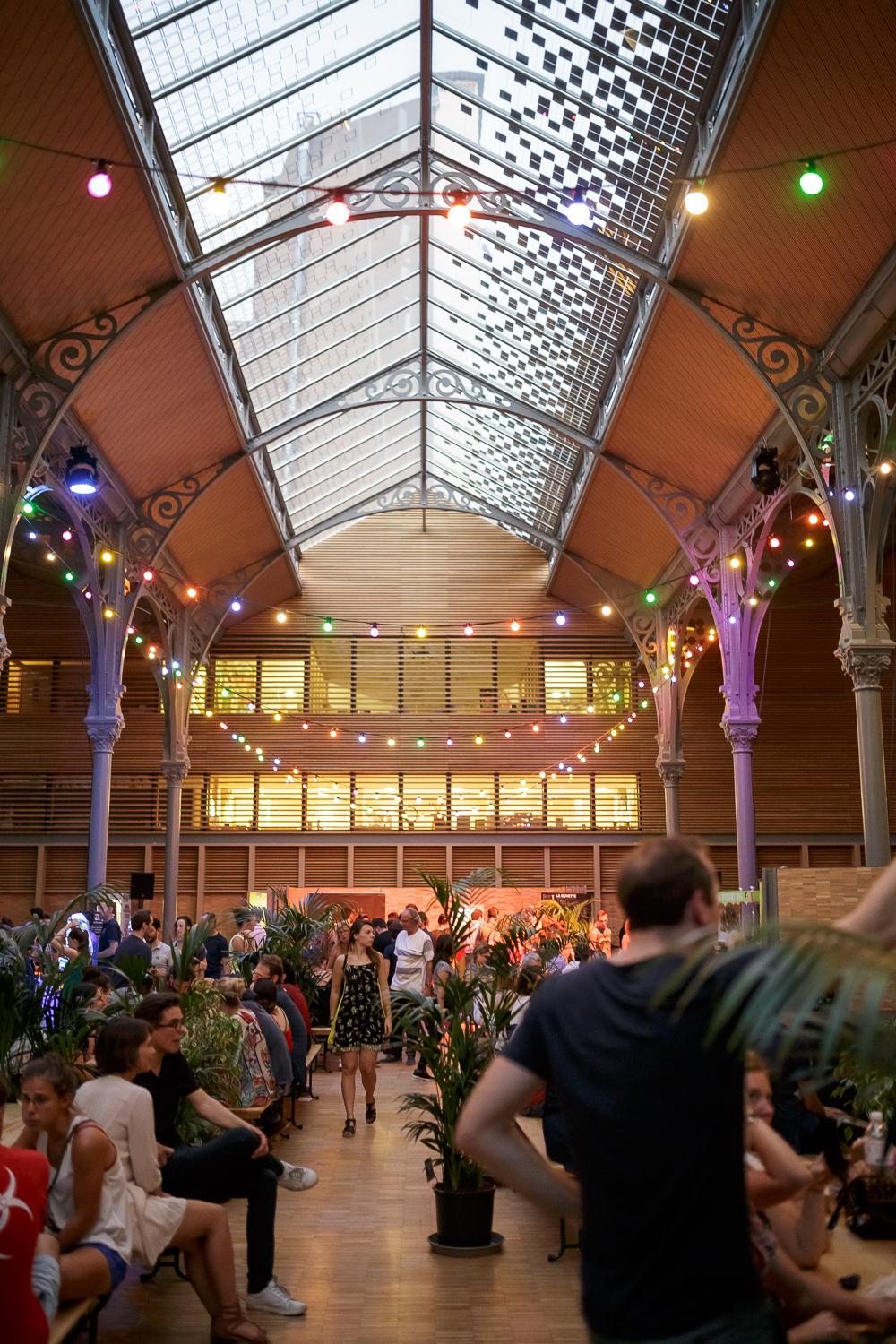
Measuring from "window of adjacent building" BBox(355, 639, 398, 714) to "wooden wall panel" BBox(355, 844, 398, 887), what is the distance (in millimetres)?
2415

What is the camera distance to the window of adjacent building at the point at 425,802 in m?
20.0

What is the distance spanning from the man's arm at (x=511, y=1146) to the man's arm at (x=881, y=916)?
537 millimetres

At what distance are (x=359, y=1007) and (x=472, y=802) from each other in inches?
466

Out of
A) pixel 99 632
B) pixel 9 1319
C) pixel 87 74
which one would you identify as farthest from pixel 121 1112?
pixel 99 632

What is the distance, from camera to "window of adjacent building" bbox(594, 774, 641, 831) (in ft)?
65.2

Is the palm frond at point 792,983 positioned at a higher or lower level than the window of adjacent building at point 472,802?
lower

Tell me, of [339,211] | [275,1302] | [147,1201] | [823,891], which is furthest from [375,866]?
[147,1201]

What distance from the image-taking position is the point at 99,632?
1388cm

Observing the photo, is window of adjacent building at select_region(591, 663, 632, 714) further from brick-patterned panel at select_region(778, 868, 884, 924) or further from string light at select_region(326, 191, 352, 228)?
string light at select_region(326, 191, 352, 228)

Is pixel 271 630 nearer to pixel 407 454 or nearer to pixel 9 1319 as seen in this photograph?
pixel 407 454

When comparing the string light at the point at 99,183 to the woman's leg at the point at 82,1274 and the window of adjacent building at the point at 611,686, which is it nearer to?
the woman's leg at the point at 82,1274

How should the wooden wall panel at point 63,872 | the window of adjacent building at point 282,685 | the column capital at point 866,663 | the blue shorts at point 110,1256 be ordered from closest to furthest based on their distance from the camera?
the blue shorts at point 110,1256 < the column capital at point 866,663 < the wooden wall panel at point 63,872 < the window of adjacent building at point 282,685

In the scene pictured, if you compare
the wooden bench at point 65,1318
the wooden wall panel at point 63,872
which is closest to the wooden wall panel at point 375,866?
the wooden wall panel at point 63,872

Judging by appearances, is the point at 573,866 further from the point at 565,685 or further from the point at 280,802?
the point at 280,802
